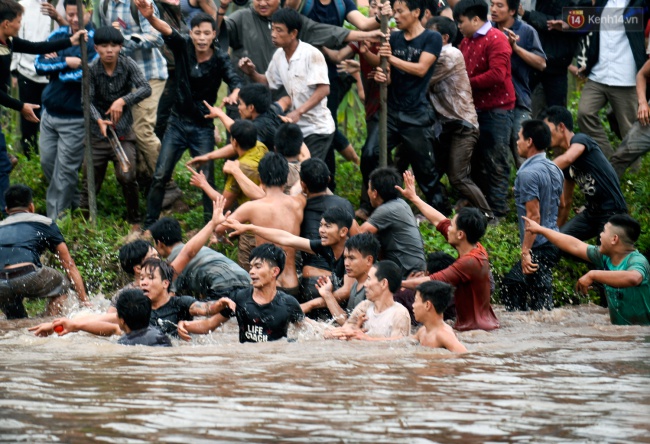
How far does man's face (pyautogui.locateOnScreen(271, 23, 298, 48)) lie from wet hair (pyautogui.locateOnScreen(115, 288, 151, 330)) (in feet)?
13.1

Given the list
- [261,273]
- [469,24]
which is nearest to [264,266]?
[261,273]

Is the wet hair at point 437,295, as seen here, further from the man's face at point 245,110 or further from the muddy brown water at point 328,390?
the man's face at point 245,110

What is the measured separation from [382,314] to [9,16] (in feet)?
18.3

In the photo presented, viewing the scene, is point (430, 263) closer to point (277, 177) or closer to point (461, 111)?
point (277, 177)

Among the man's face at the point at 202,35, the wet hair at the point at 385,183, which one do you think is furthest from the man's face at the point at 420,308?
the man's face at the point at 202,35

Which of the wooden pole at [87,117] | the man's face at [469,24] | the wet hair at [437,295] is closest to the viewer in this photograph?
the wet hair at [437,295]

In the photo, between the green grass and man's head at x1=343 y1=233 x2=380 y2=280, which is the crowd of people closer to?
man's head at x1=343 y1=233 x2=380 y2=280

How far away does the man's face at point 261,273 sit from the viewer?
30.3 feet

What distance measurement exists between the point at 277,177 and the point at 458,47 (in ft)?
11.9

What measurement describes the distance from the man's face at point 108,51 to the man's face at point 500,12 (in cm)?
412

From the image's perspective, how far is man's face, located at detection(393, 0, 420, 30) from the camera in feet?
39.4

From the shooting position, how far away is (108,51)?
12.3m

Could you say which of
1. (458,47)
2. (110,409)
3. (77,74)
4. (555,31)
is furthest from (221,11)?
(110,409)

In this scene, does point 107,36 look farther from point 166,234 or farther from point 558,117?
point 558,117
